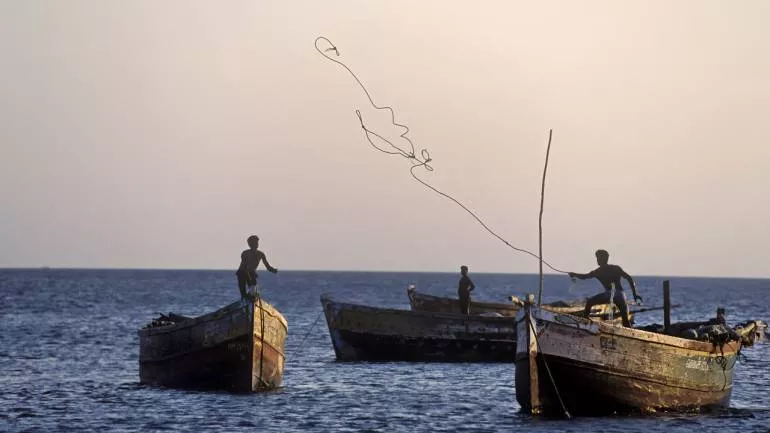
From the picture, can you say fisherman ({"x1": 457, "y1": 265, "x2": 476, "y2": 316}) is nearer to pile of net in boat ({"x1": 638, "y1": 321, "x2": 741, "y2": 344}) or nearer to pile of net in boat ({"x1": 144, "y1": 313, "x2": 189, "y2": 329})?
pile of net in boat ({"x1": 144, "y1": 313, "x2": 189, "y2": 329})

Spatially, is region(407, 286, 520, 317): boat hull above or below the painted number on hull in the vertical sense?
above

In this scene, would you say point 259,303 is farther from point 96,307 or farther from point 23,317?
point 96,307

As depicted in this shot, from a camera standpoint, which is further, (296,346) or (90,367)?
(296,346)

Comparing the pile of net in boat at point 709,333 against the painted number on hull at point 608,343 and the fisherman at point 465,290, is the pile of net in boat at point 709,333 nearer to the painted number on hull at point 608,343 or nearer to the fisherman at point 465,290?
the painted number on hull at point 608,343

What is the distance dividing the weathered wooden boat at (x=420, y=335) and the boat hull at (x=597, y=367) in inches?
435

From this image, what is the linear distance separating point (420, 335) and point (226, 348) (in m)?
9.85

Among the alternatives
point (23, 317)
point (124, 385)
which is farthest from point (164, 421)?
point (23, 317)

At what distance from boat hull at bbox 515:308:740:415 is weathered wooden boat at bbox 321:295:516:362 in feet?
36.2

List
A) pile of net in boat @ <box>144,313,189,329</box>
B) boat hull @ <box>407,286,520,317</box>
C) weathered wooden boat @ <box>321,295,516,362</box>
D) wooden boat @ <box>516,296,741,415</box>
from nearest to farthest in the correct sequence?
1. wooden boat @ <box>516,296,741,415</box>
2. pile of net in boat @ <box>144,313,189,329</box>
3. weathered wooden boat @ <box>321,295,516,362</box>
4. boat hull @ <box>407,286,520,317</box>

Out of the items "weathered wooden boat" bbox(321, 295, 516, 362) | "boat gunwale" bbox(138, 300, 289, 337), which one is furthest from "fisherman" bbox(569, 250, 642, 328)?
"weathered wooden boat" bbox(321, 295, 516, 362)

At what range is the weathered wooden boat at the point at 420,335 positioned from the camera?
1336 inches

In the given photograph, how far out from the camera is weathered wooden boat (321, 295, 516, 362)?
111 feet

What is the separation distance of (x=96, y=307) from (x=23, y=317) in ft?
49.9

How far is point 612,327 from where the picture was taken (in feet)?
71.5
